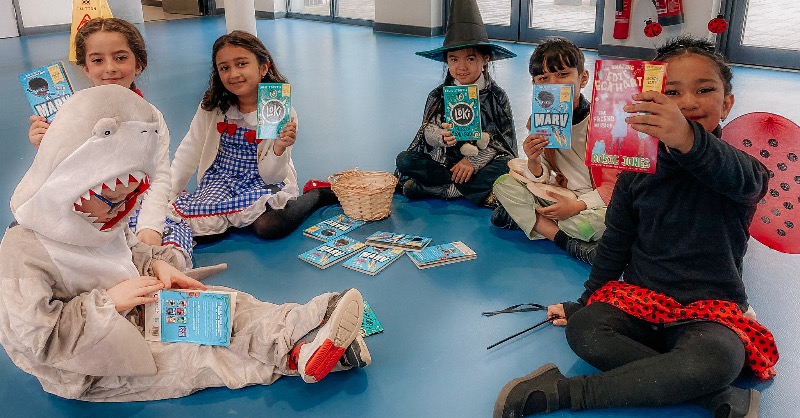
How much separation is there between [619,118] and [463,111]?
1.49m

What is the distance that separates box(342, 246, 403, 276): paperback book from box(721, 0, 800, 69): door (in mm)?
5335

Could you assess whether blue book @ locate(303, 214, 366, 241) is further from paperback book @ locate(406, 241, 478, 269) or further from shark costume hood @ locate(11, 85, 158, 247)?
shark costume hood @ locate(11, 85, 158, 247)

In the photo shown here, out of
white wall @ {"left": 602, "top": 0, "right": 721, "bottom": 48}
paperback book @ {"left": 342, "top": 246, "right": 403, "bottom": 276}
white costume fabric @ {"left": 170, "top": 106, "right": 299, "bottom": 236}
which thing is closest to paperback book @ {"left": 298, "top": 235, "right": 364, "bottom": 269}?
paperback book @ {"left": 342, "top": 246, "right": 403, "bottom": 276}

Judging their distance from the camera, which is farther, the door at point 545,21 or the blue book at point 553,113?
the door at point 545,21

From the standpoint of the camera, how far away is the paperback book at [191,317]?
199cm

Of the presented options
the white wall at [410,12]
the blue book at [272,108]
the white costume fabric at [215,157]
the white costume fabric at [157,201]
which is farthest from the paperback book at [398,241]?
the white wall at [410,12]

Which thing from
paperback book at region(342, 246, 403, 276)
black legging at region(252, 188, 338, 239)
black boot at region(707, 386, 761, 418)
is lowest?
black boot at region(707, 386, 761, 418)

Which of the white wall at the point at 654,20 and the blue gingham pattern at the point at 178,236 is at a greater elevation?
the white wall at the point at 654,20

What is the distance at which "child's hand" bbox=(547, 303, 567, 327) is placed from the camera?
2.34 m

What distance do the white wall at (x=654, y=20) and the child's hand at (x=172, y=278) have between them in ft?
18.9

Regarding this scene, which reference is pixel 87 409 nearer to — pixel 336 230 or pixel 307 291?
pixel 307 291

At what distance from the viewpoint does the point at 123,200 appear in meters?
1.82

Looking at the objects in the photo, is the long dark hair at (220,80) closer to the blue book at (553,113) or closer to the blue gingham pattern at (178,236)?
the blue gingham pattern at (178,236)

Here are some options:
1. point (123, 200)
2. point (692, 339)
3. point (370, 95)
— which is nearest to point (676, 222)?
point (692, 339)
